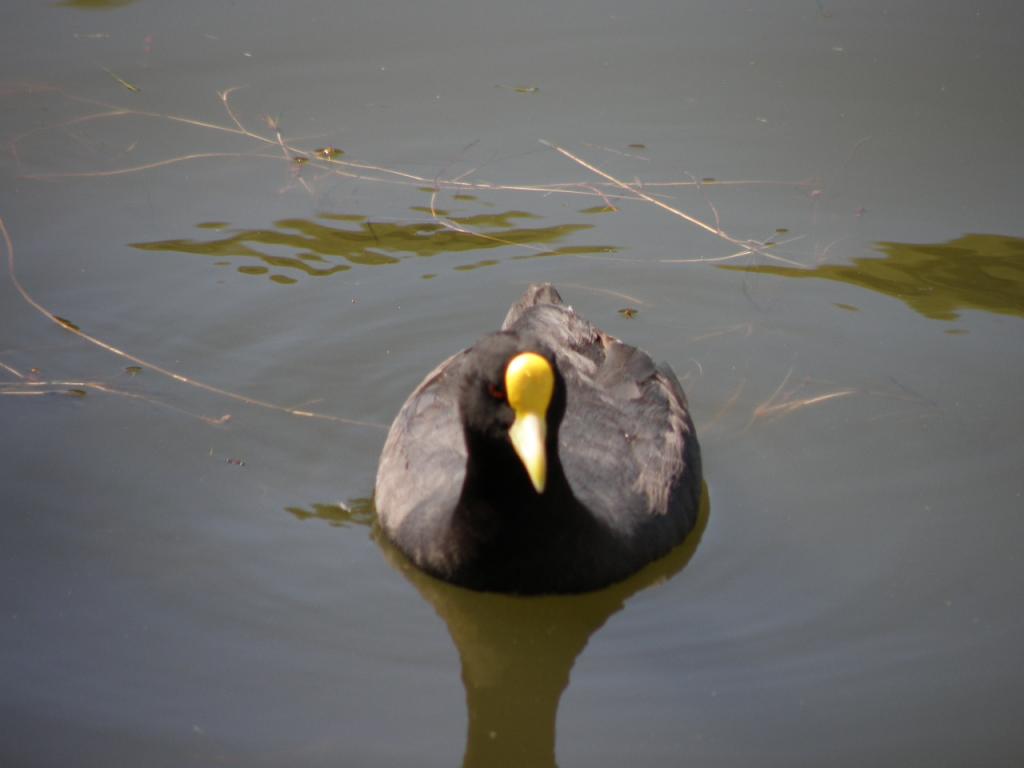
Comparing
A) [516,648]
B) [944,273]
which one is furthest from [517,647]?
[944,273]

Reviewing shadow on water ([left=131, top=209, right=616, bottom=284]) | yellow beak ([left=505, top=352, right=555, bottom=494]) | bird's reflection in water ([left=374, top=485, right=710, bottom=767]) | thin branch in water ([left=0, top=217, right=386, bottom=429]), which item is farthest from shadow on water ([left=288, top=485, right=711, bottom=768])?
shadow on water ([left=131, top=209, right=616, bottom=284])

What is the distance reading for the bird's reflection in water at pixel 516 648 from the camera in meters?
4.30

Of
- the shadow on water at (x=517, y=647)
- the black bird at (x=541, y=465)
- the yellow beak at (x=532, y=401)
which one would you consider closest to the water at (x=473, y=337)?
the shadow on water at (x=517, y=647)

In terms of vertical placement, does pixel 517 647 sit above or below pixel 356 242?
below

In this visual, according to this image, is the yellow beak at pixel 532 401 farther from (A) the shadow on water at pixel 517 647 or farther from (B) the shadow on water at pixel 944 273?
(B) the shadow on water at pixel 944 273

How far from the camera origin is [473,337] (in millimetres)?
6359

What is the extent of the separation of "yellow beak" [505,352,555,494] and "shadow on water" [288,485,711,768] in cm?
61

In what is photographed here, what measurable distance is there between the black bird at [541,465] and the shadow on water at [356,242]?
1405mm

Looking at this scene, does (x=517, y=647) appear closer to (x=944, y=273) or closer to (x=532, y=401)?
(x=532, y=401)

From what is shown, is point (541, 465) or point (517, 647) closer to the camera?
point (541, 465)

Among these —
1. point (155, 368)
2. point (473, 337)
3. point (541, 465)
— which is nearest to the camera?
point (541, 465)

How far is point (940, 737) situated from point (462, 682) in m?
1.53

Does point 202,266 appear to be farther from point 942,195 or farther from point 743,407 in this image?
point 942,195

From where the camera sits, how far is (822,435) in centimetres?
576
